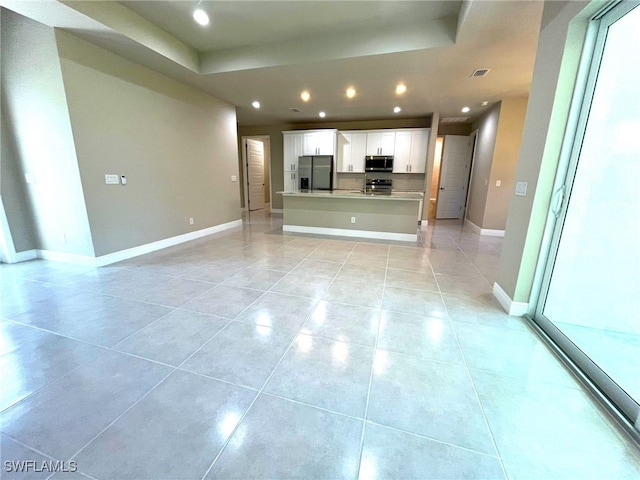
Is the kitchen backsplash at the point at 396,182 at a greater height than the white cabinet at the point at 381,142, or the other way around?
the white cabinet at the point at 381,142

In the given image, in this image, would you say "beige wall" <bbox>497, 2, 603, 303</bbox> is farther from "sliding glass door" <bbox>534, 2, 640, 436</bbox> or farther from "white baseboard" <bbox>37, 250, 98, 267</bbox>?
"white baseboard" <bbox>37, 250, 98, 267</bbox>

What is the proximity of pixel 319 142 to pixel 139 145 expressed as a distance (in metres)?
4.47

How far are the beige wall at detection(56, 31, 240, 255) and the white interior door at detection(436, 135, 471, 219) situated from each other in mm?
6028

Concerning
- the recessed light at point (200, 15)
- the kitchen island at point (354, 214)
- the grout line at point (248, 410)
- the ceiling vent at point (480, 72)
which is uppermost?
the recessed light at point (200, 15)

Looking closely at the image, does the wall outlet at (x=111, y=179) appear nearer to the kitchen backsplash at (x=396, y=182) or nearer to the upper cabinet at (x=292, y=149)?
the upper cabinet at (x=292, y=149)

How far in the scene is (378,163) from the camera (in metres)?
6.85

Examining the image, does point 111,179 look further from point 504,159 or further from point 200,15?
point 504,159

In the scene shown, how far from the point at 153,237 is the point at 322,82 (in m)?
3.86

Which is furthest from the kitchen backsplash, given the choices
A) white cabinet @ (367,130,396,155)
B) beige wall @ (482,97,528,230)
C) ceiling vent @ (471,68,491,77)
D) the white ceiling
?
ceiling vent @ (471,68,491,77)

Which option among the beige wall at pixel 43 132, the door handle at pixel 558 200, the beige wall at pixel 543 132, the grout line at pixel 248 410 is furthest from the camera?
the beige wall at pixel 43 132

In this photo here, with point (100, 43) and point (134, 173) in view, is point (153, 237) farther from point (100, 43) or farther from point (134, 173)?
point (100, 43)

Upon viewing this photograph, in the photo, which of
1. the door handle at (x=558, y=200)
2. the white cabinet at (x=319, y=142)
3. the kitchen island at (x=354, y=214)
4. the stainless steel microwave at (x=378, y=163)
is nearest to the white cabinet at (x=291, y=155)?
the white cabinet at (x=319, y=142)

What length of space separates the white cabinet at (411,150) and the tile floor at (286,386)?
466 cm

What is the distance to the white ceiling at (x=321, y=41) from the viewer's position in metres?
2.63
